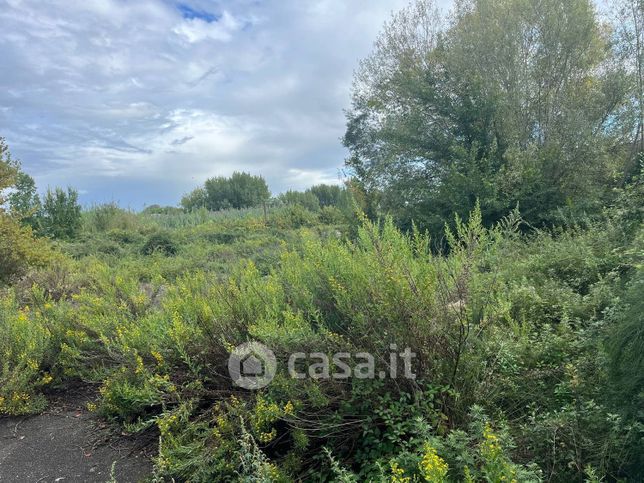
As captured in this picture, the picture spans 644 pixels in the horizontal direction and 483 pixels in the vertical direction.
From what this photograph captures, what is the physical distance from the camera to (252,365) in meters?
2.26

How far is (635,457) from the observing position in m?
1.67

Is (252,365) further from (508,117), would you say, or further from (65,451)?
(508,117)

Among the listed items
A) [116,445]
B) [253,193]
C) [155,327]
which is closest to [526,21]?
[155,327]

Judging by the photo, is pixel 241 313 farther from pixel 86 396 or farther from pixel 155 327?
pixel 86 396

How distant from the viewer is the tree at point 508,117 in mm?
8656

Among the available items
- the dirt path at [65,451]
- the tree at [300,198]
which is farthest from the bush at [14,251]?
the tree at [300,198]

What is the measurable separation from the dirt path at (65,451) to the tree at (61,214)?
1403cm

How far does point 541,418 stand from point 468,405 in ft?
1.08

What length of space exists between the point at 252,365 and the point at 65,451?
4.86ft

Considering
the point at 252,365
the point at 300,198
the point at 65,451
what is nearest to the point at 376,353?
the point at 252,365

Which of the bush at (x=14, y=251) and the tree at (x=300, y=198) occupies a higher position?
the tree at (x=300, y=198)

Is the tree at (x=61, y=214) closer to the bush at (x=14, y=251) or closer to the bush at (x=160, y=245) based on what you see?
the bush at (x=160, y=245)

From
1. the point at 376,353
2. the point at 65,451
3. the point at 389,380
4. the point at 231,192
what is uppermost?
the point at 231,192

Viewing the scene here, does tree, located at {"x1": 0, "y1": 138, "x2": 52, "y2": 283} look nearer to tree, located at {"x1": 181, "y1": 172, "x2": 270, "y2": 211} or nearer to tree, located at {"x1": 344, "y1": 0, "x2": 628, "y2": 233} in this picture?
tree, located at {"x1": 344, "y1": 0, "x2": 628, "y2": 233}
